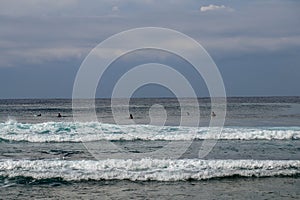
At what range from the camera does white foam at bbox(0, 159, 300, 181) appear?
53.2ft

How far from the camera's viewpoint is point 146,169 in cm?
1752

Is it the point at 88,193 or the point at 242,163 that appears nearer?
the point at 88,193

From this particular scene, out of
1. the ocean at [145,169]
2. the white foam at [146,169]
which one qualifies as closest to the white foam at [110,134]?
the ocean at [145,169]

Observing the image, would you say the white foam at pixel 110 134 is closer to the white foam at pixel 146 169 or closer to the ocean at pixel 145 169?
the ocean at pixel 145 169

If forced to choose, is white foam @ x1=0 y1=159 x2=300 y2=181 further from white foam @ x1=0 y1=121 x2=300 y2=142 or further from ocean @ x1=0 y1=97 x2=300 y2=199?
white foam @ x1=0 y1=121 x2=300 y2=142

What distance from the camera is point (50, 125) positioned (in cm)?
3344

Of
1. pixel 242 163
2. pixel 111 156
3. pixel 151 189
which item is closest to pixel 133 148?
pixel 111 156

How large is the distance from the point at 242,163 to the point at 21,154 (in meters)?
11.3

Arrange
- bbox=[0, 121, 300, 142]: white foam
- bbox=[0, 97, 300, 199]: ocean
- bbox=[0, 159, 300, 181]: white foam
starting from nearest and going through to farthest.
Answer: bbox=[0, 97, 300, 199]: ocean → bbox=[0, 159, 300, 181]: white foam → bbox=[0, 121, 300, 142]: white foam

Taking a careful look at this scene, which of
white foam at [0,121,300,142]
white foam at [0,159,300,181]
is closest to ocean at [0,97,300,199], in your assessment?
white foam at [0,159,300,181]

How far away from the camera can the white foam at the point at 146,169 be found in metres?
16.2

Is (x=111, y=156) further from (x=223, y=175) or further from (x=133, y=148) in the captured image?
(x=223, y=175)

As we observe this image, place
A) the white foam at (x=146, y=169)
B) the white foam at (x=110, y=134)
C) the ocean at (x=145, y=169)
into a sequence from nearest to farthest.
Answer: the ocean at (x=145, y=169) < the white foam at (x=146, y=169) < the white foam at (x=110, y=134)

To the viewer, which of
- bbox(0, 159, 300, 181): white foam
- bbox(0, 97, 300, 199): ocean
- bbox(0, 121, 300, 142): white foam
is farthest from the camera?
bbox(0, 121, 300, 142): white foam
